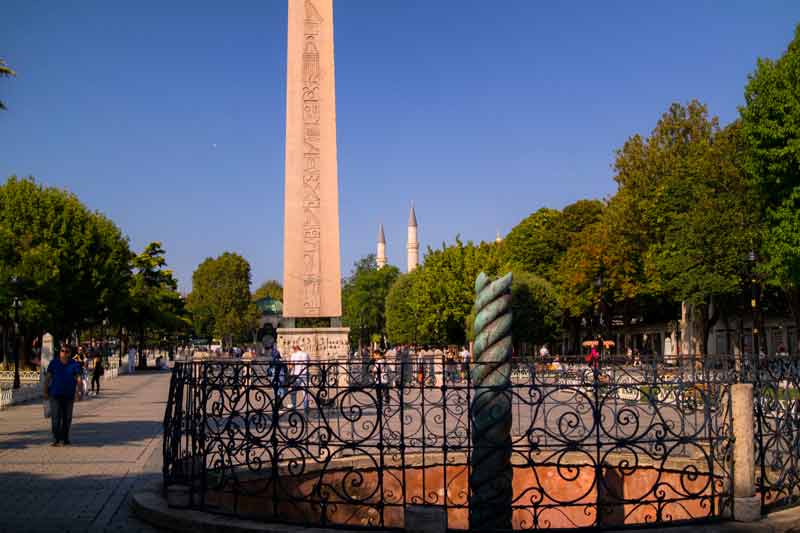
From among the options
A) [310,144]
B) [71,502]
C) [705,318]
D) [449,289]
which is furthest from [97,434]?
[449,289]

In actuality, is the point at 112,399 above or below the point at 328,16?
below

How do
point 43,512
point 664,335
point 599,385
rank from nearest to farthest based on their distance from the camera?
point 599,385 → point 43,512 → point 664,335

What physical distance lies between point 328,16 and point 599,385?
19.5 metres

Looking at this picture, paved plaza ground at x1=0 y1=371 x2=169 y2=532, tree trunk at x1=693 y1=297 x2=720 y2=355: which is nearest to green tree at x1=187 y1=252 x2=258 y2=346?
tree trunk at x1=693 y1=297 x2=720 y2=355

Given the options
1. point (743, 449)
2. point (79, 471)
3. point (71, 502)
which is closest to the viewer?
point (743, 449)

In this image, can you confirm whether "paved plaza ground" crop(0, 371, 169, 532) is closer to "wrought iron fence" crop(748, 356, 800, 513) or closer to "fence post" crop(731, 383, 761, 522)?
"fence post" crop(731, 383, 761, 522)

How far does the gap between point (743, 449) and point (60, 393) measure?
1064 centimetres

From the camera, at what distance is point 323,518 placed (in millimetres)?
7008

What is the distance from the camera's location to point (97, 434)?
15.8m

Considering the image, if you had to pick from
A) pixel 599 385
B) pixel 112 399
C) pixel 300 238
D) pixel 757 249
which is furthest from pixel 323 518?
pixel 757 249

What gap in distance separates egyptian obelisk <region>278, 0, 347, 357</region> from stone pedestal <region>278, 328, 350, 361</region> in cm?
206

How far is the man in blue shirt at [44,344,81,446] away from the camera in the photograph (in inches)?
536

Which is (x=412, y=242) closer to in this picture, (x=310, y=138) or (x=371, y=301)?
(x=371, y=301)

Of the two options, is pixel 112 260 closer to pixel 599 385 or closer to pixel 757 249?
pixel 757 249
